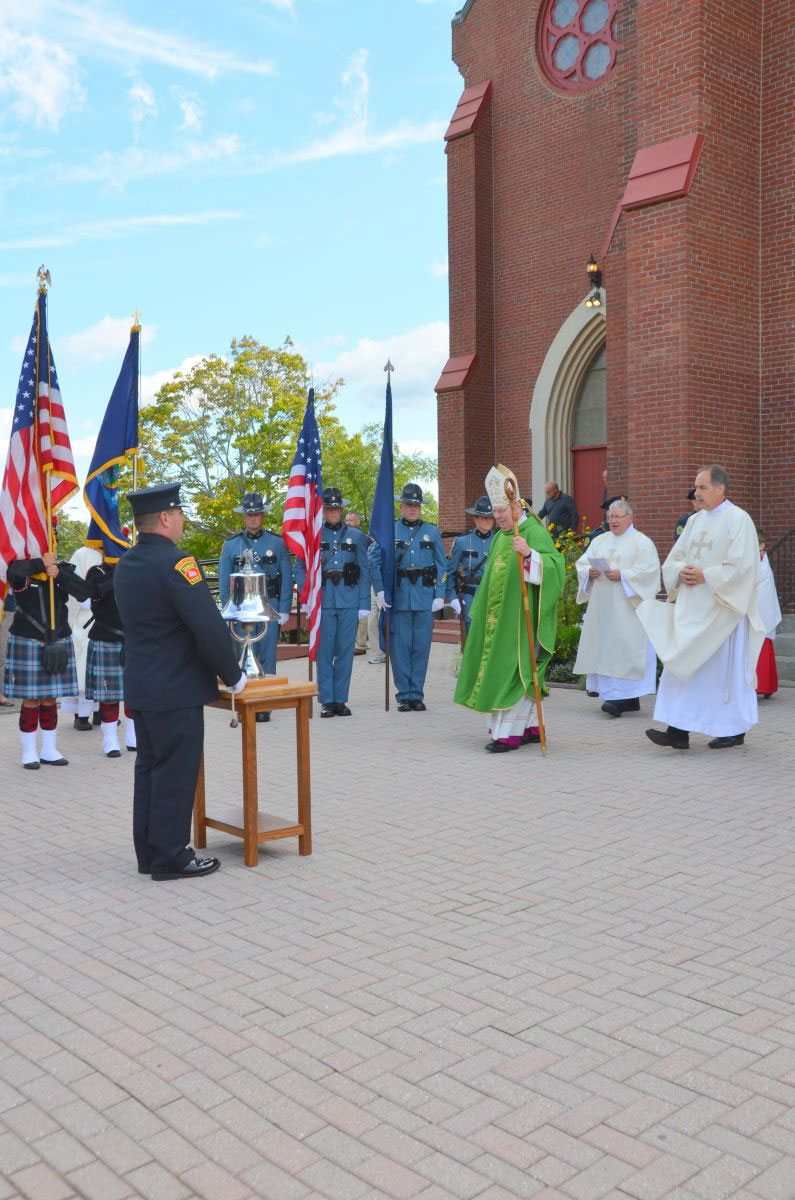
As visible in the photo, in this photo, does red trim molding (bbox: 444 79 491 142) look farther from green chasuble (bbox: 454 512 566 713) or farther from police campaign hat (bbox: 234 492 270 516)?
green chasuble (bbox: 454 512 566 713)

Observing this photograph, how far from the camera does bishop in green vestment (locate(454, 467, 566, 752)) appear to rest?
342 inches

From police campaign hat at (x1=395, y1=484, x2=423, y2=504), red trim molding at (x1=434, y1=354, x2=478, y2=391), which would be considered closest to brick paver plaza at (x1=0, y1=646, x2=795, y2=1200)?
police campaign hat at (x1=395, y1=484, x2=423, y2=504)

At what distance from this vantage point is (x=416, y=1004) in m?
3.95

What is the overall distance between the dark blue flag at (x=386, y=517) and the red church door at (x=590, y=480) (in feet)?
31.5

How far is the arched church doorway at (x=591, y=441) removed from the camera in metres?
19.8

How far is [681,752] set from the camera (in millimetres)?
8617

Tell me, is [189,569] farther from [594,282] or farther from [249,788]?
[594,282]

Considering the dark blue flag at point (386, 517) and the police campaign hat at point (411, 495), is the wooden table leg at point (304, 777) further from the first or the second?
the police campaign hat at point (411, 495)

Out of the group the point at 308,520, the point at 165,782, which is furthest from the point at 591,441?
the point at 165,782

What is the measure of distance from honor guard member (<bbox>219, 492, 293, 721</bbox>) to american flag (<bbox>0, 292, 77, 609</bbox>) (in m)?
2.87

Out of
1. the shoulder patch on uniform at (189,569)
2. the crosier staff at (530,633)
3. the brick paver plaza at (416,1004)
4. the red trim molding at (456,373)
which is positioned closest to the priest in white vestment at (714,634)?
the crosier staff at (530,633)

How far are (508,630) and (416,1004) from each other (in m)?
Result: 5.06

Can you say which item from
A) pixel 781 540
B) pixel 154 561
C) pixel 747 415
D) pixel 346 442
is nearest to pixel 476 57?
pixel 747 415

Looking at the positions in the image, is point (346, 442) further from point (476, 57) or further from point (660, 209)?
point (660, 209)
